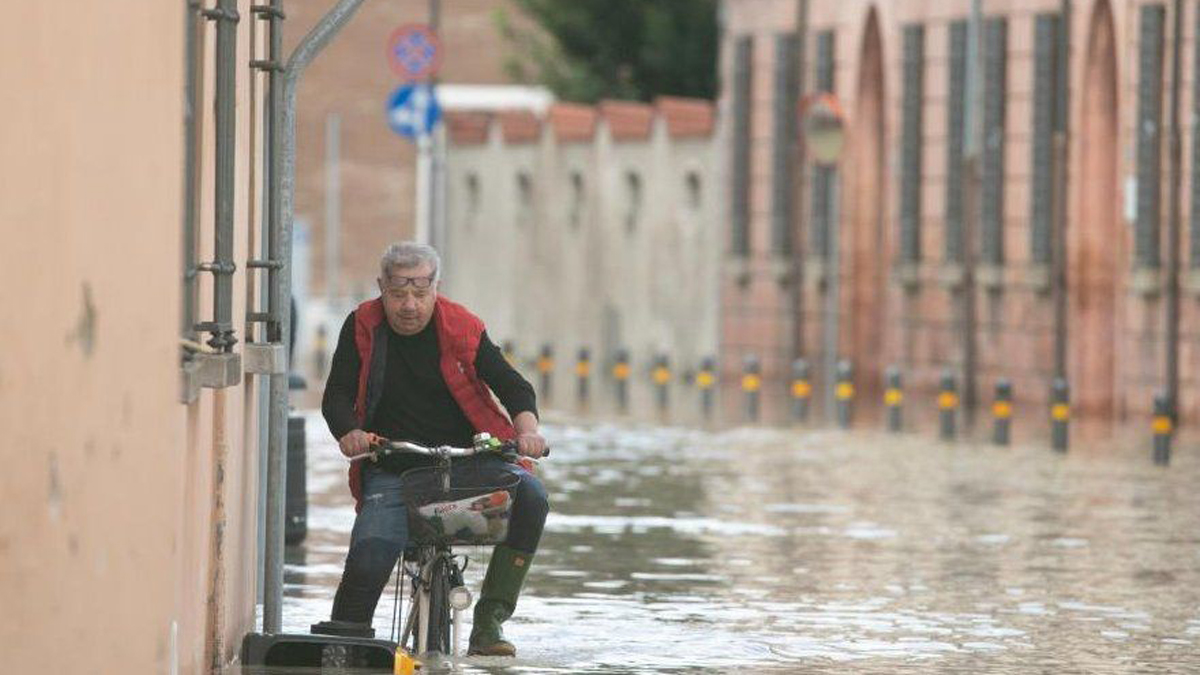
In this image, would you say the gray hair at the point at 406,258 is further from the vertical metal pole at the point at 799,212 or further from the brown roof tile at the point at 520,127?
the brown roof tile at the point at 520,127

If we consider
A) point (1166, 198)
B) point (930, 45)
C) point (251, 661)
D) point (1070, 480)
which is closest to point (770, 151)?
point (930, 45)

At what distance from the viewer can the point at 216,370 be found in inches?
473

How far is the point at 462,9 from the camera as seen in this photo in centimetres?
9031

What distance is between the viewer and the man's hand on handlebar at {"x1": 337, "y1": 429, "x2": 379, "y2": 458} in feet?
41.3

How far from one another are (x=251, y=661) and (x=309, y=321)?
52.0 m

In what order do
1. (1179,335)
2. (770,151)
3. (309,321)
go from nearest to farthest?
1. (1179,335)
2. (770,151)
3. (309,321)

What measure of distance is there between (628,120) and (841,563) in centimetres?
3475

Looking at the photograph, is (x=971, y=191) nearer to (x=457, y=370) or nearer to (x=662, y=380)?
(x=662, y=380)

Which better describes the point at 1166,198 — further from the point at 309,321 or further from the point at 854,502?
the point at 309,321

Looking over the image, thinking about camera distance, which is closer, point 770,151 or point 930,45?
point 930,45

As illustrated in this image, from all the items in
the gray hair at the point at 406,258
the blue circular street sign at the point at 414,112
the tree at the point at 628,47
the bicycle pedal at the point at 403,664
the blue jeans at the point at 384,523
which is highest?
the tree at the point at 628,47

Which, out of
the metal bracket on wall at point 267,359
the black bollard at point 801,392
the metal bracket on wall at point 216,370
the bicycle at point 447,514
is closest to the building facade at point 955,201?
the black bollard at point 801,392

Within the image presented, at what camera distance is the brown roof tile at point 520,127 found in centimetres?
5850

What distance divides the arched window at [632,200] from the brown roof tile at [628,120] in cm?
56
